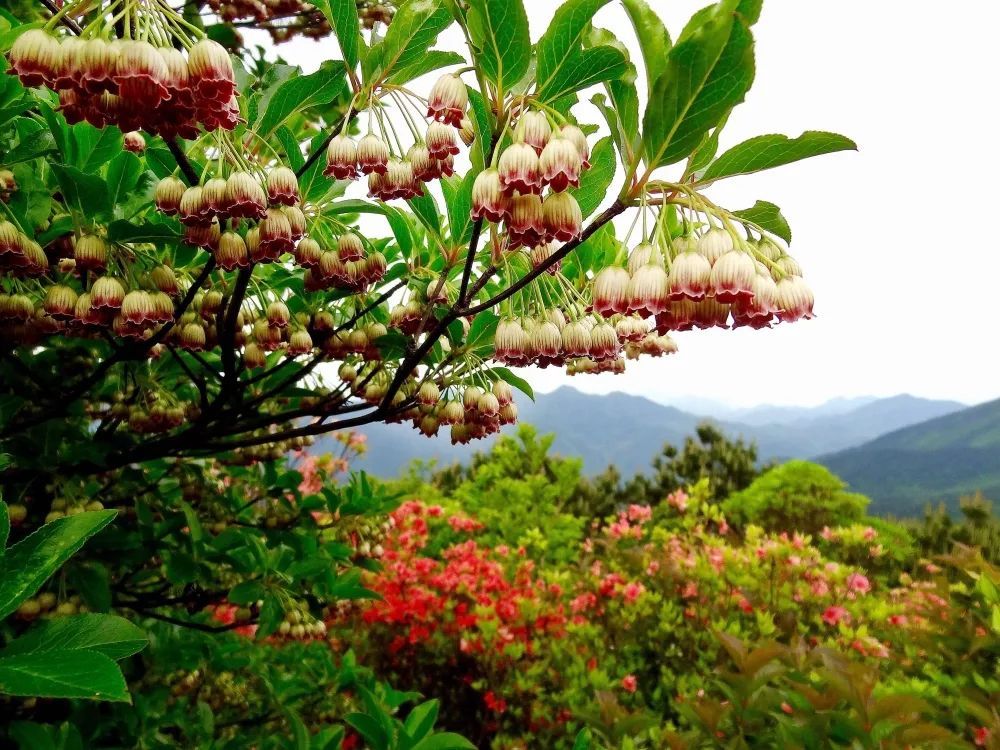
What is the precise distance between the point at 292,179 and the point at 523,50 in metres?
0.51

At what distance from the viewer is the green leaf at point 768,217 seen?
1139 mm

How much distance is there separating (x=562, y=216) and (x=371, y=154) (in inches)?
20.0

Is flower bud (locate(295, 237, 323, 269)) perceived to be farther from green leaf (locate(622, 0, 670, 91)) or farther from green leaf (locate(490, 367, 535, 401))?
green leaf (locate(622, 0, 670, 91))

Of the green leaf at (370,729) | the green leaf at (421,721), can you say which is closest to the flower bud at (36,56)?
the green leaf at (370,729)

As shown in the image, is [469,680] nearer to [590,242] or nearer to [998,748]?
[998,748]

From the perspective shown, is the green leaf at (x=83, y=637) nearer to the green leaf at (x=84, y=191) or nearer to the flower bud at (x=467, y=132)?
A: the green leaf at (x=84, y=191)

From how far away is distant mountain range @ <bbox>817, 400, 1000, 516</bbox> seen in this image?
296ft

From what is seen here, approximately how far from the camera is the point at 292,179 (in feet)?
4.03

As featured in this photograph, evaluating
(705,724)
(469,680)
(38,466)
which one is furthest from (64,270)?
(469,680)

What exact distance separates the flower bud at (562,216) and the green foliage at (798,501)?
1090 cm

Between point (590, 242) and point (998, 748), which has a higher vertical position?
point (590, 242)

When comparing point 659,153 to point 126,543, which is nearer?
point 659,153

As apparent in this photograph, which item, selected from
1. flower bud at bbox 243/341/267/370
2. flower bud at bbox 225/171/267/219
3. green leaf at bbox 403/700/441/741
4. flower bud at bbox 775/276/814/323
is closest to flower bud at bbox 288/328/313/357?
flower bud at bbox 243/341/267/370

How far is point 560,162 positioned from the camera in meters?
0.95
